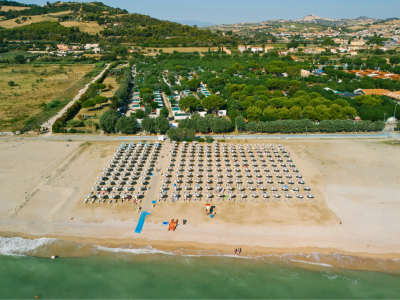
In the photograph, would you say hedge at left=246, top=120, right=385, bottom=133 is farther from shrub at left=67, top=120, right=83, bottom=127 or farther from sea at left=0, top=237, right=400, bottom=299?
shrub at left=67, top=120, right=83, bottom=127

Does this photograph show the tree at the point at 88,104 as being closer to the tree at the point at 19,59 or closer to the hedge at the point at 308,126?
the hedge at the point at 308,126

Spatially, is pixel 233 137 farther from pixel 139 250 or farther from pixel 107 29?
pixel 107 29

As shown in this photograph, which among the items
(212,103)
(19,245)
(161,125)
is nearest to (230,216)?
(19,245)

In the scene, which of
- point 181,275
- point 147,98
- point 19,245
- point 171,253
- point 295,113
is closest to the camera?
point 181,275

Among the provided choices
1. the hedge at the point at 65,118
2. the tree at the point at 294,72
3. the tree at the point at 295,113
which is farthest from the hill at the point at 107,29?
the tree at the point at 295,113

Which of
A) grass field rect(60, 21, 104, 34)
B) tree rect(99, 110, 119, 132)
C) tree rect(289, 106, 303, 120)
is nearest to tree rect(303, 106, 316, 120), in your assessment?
tree rect(289, 106, 303, 120)

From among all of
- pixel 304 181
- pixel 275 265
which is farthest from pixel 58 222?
pixel 304 181
